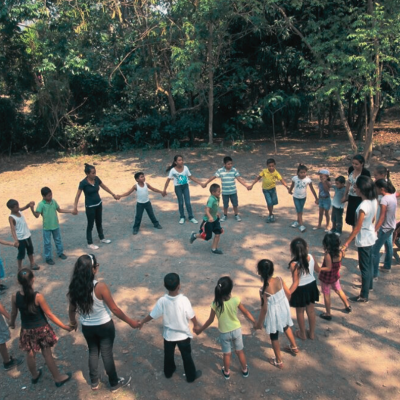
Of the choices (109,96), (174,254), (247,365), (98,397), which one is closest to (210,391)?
(247,365)

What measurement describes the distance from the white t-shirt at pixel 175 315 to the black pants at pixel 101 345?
1.56 feet

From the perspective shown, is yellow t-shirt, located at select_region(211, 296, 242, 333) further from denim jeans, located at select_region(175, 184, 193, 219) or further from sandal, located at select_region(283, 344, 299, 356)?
denim jeans, located at select_region(175, 184, 193, 219)

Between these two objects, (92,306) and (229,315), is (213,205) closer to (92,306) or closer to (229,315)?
(229,315)

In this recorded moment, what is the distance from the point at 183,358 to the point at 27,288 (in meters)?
1.68

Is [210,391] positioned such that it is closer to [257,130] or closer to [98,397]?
[98,397]

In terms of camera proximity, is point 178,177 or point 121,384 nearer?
point 121,384

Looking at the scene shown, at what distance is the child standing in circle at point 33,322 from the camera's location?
12.5 feet

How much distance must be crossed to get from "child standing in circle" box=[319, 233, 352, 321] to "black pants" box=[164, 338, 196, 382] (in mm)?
1899

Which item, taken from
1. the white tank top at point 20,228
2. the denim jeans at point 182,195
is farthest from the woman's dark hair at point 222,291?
the denim jeans at point 182,195

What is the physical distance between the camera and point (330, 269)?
4.73 metres

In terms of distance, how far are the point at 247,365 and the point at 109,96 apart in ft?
52.7

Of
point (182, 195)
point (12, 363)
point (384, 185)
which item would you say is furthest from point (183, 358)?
point (182, 195)

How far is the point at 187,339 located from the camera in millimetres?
3869

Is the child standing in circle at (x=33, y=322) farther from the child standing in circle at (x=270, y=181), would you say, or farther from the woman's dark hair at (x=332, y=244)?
the child standing in circle at (x=270, y=181)
